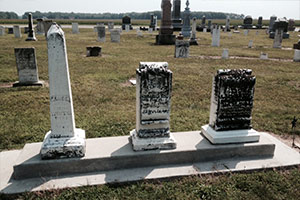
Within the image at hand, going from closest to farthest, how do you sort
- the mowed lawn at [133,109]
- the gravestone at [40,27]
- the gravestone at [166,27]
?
the mowed lawn at [133,109] < the gravestone at [166,27] < the gravestone at [40,27]

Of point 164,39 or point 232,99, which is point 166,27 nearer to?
point 164,39

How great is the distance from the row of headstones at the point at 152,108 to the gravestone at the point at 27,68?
517cm

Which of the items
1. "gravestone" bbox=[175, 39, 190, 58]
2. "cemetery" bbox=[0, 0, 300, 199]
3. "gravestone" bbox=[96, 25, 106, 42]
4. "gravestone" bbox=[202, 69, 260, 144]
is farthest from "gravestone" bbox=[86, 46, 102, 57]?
"gravestone" bbox=[202, 69, 260, 144]

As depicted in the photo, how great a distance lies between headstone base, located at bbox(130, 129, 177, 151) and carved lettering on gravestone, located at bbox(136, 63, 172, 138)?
0.07 metres

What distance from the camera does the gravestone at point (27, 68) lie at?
8477 millimetres

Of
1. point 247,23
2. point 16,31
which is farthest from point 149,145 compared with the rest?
point 247,23

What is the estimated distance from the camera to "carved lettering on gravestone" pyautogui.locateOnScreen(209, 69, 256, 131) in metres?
4.43

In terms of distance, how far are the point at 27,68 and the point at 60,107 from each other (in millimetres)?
5536

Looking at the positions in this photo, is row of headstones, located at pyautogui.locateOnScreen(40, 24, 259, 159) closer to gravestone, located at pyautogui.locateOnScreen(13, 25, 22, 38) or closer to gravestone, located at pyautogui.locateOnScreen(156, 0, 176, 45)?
gravestone, located at pyautogui.locateOnScreen(156, 0, 176, 45)

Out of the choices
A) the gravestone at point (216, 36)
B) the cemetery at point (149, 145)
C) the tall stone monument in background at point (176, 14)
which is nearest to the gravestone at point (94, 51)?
the cemetery at point (149, 145)

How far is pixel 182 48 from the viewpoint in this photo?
14.5 m

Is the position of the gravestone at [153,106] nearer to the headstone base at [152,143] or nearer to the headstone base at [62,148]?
the headstone base at [152,143]

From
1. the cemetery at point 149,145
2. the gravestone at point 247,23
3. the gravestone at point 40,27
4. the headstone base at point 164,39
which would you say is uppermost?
the gravestone at point 247,23

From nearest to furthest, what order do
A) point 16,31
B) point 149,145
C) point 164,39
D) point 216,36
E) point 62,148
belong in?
point 62,148 → point 149,145 → point 216,36 → point 164,39 → point 16,31
